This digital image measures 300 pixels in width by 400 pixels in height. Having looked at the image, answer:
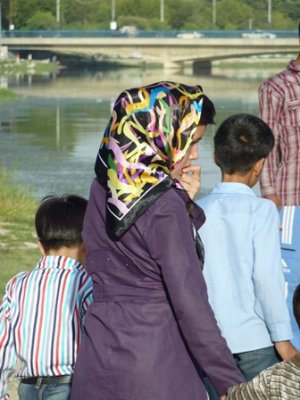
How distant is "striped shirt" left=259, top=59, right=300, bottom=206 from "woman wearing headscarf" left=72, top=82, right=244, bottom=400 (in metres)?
1.75

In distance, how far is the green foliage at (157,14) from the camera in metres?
95.6

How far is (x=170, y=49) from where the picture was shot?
68.6 m

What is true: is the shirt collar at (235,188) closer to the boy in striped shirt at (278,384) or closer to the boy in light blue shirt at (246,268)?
the boy in light blue shirt at (246,268)

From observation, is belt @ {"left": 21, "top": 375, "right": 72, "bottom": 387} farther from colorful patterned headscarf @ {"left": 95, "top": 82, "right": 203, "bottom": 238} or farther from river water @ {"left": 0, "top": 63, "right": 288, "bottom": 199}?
river water @ {"left": 0, "top": 63, "right": 288, "bottom": 199}

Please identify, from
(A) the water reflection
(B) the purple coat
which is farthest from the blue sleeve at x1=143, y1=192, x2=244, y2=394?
(A) the water reflection

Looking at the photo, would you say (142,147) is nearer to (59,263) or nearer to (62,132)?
(59,263)

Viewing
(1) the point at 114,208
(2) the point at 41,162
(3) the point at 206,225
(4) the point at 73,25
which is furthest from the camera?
(4) the point at 73,25

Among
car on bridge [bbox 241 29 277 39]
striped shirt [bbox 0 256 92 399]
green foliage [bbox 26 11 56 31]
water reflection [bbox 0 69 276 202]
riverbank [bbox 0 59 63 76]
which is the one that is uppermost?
striped shirt [bbox 0 256 92 399]

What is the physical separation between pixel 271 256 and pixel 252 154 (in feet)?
1.35

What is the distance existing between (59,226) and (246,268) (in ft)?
2.23

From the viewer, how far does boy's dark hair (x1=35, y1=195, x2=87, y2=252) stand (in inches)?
147

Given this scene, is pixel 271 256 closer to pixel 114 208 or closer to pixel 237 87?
pixel 114 208

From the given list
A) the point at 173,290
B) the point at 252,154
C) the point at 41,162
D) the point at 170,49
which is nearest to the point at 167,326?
the point at 173,290

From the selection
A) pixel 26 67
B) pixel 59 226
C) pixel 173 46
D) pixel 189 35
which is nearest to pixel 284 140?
pixel 59 226
